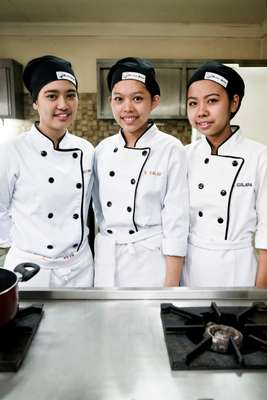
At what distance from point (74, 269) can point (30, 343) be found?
692 mm

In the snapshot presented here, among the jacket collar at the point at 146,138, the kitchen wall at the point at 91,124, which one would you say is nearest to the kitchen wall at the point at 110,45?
the kitchen wall at the point at 91,124

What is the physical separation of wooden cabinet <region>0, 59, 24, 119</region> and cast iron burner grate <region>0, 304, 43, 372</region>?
3560 mm

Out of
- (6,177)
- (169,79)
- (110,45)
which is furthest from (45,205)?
(110,45)

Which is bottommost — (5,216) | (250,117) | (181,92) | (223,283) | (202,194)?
(223,283)

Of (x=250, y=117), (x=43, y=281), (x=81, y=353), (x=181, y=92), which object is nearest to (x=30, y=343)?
(x=81, y=353)

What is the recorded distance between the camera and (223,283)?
147 centimetres

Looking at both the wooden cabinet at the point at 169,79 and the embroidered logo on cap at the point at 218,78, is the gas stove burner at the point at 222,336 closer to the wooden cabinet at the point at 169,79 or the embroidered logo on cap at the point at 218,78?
the embroidered logo on cap at the point at 218,78

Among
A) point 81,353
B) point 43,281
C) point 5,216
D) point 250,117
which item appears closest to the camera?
point 81,353

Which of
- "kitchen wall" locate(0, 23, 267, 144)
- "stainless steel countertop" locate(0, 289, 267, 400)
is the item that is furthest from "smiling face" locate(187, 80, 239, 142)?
"kitchen wall" locate(0, 23, 267, 144)

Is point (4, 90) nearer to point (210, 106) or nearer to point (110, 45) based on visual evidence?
point (110, 45)

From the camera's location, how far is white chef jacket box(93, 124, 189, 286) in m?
1.48

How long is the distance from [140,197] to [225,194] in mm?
354

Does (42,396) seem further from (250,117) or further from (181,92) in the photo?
(181,92)

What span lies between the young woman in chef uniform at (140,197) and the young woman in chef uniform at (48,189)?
120 mm
